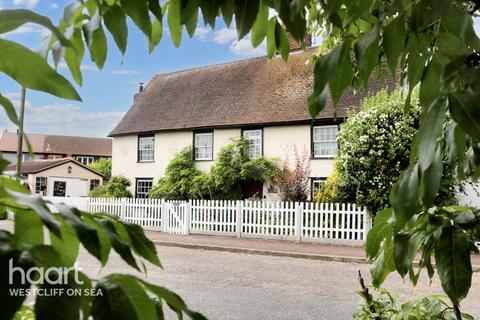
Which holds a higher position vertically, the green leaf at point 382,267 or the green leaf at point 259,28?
the green leaf at point 259,28

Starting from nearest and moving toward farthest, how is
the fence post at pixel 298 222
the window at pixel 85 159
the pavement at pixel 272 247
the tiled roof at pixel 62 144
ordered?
the pavement at pixel 272 247 < the fence post at pixel 298 222 < the tiled roof at pixel 62 144 < the window at pixel 85 159

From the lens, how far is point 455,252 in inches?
49.5

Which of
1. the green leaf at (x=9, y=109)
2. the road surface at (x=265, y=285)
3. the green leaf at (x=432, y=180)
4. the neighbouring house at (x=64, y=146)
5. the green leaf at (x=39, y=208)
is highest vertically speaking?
the neighbouring house at (x=64, y=146)

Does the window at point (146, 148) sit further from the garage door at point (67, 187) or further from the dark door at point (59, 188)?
the dark door at point (59, 188)

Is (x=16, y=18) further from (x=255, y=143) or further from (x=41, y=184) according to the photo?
(x=41, y=184)

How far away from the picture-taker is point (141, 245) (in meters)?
0.83

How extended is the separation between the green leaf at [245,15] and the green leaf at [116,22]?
31 cm

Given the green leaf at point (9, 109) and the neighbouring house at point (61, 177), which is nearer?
the green leaf at point (9, 109)

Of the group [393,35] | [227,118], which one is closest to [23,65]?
[393,35]

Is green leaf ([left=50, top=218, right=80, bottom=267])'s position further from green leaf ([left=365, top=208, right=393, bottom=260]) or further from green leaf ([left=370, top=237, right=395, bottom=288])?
green leaf ([left=370, top=237, right=395, bottom=288])

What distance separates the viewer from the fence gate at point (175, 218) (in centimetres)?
1995

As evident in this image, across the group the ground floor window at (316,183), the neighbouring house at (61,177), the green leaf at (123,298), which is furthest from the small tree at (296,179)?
the neighbouring house at (61,177)

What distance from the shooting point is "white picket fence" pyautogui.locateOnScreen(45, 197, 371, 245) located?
1647 centimetres

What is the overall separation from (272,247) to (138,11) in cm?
1464
